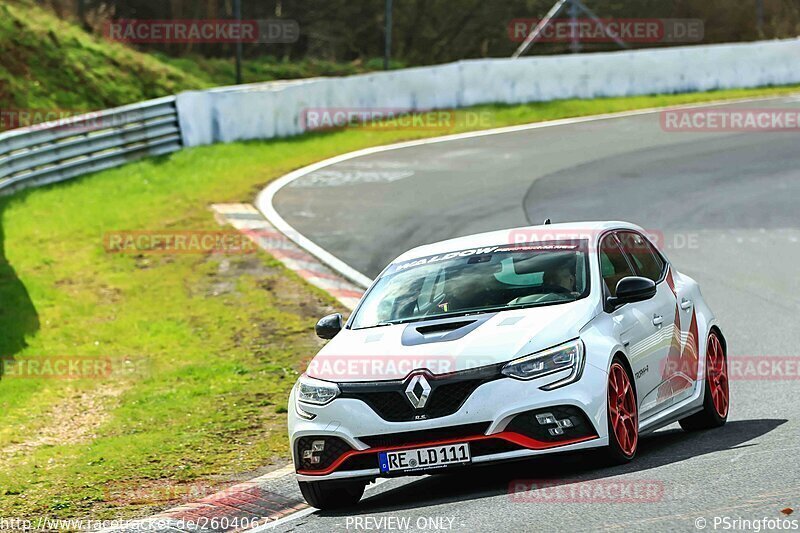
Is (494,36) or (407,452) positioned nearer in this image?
(407,452)

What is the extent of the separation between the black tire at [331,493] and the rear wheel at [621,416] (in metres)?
1.51

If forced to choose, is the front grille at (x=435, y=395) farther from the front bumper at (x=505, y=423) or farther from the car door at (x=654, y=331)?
the car door at (x=654, y=331)

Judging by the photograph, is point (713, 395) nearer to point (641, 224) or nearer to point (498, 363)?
point (498, 363)

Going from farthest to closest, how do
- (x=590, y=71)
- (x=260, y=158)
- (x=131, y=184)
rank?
(x=590, y=71) → (x=260, y=158) → (x=131, y=184)

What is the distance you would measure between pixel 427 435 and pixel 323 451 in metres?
0.73

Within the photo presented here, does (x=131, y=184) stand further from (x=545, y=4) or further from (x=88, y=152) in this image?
(x=545, y=4)

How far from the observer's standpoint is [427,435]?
7.68m

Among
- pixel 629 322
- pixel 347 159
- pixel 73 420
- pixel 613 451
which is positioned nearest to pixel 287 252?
pixel 73 420

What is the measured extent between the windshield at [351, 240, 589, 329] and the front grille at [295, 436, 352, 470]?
0.98m

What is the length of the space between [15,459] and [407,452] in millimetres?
4556

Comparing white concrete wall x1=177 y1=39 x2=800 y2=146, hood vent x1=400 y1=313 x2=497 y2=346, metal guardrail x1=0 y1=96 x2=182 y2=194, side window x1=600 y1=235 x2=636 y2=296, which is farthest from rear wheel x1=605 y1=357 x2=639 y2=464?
white concrete wall x1=177 y1=39 x2=800 y2=146

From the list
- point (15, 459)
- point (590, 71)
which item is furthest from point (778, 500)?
point (590, 71)

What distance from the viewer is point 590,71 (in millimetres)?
32844

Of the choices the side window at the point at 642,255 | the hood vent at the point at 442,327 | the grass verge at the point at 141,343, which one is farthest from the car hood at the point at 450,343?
the grass verge at the point at 141,343
